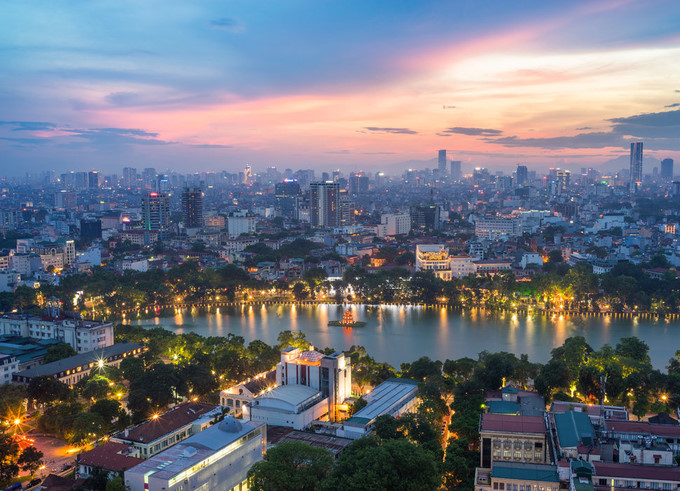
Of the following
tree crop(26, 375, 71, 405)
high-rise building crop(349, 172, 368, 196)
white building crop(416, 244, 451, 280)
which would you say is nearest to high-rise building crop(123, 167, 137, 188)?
high-rise building crop(349, 172, 368, 196)

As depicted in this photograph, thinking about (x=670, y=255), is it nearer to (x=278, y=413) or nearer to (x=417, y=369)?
(x=417, y=369)

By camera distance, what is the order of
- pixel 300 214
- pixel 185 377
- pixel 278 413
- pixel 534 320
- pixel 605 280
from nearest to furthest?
1. pixel 278 413
2. pixel 185 377
3. pixel 534 320
4. pixel 605 280
5. pixel 300 214

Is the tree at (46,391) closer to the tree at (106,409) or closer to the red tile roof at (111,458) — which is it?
the tree at (106,409)

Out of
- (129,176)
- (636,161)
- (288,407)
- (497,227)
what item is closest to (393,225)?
(497,227)

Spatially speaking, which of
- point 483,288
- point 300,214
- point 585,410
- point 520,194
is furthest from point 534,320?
point 520,194

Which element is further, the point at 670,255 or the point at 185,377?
the point at 670,255

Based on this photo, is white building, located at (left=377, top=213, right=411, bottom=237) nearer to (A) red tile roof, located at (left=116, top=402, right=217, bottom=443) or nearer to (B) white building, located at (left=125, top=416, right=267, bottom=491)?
(A) red tile roof, located at (left=116, top=402, right=217, bottom=443)

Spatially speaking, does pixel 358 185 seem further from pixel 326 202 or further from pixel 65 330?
pixel 65 330

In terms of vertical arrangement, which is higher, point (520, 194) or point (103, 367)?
point (520, 194)
